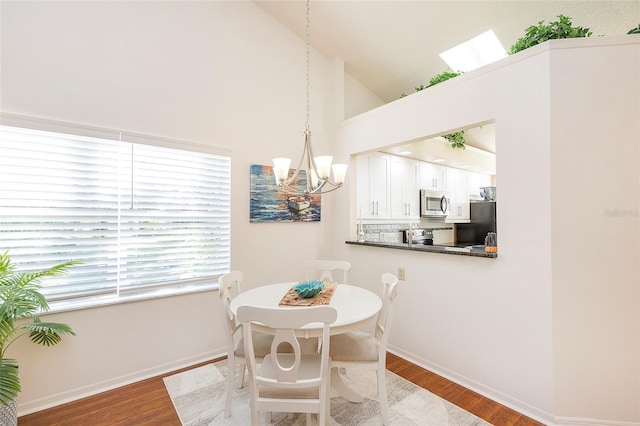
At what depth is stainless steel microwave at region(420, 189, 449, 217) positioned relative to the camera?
4391 mm

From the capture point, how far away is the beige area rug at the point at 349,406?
1916 mm

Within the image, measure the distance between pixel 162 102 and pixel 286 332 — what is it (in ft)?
7.57

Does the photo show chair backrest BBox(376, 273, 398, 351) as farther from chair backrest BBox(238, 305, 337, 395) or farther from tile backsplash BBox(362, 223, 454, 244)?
tile backsplash BBox(362, 223, 454, 244)

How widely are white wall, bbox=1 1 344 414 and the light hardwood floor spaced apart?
0.12 m

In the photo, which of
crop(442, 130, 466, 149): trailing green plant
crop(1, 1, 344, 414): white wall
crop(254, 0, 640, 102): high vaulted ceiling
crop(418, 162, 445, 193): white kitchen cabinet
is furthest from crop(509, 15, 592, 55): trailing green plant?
crop(418, 162, 445, 193): white kitchen cabinet

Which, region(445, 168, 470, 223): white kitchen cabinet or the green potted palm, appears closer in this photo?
the green potted palm

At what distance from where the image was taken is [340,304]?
1.92 m

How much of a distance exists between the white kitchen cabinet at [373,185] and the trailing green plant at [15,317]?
2978 millimetres

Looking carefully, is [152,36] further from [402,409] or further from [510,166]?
[402,409]

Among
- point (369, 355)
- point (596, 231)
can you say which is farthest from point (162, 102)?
point (596, 231)

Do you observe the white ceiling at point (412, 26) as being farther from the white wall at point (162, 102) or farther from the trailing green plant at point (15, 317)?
the trailing green plant at point (15, 317)

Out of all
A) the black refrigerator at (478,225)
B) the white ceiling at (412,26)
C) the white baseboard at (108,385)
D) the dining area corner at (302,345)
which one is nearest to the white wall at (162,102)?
the white baseboard at (108,385)

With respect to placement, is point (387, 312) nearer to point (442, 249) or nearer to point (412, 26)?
point (442, 249)

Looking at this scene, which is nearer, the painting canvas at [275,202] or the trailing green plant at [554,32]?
the trailing green plant at [554,32]
